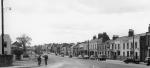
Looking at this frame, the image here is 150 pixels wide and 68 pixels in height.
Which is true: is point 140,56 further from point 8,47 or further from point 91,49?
point 91,49

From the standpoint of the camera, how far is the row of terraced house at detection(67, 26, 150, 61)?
77100mm

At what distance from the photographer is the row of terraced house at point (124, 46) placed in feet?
253

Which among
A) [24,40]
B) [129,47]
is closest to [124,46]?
[129,47]

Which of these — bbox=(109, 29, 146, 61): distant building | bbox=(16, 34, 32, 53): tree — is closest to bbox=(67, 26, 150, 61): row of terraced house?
bbox=(109, 29, 146, 61): distant building

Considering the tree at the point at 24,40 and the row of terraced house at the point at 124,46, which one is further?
the tree at the point at 24,40

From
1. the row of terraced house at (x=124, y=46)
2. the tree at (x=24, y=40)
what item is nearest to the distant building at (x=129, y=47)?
the row of terraced house at (x=124, y=46)

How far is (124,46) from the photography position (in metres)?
90.2

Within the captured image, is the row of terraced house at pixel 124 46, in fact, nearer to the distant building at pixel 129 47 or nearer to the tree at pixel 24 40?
the distant building at pixel 129 47

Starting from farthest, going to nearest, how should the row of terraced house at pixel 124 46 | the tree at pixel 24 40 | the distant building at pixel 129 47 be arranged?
1. the tree at pixel 24 40
2. the distant building at pixel 129 47
3. the row of terraced house at pixel 124 46

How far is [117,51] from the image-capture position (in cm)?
9656

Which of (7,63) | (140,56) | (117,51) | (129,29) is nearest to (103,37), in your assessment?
(117,51)

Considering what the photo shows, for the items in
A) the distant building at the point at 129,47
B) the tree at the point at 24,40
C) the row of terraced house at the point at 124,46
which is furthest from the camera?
the tree at the point at 24,40

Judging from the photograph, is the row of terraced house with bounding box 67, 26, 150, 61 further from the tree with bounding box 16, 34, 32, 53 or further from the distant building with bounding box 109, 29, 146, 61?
the tree with bounding box 16, 34, 32, 53

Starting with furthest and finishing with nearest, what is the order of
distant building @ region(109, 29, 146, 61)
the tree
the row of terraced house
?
the tree, distant building @ region(109, 29, 146, 61), the row of terraced house
